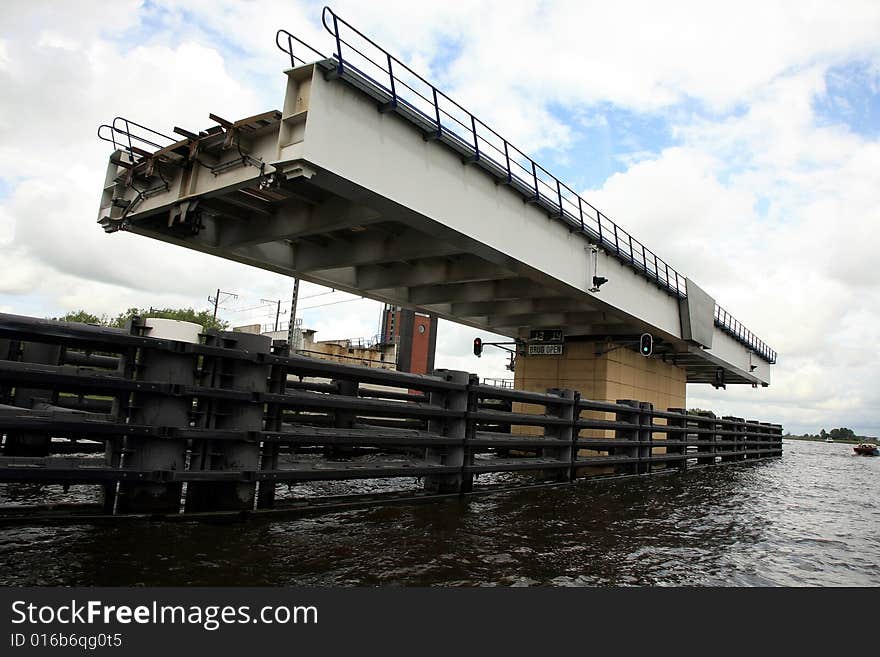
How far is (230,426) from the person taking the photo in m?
5.64

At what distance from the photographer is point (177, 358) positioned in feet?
17.3

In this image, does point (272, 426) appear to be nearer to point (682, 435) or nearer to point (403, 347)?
point (682, 435)

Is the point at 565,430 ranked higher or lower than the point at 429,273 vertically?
lower

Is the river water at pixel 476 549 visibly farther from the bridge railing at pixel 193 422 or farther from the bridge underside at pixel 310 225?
the bridge underside at pixel 310 225

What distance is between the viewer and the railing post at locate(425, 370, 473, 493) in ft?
26.0

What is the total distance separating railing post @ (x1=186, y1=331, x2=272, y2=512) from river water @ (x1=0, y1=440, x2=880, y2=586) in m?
0.42

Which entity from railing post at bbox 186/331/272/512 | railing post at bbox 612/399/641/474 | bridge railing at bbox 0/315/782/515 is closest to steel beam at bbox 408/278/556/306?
railing post at bbox 612/399/641/474

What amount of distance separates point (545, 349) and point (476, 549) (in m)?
13.9

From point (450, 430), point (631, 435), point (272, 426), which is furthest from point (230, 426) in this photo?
point (631, 435)

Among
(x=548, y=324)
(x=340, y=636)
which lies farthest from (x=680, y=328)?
(x=340, y=636)

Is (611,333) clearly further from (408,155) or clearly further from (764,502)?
(408,155)

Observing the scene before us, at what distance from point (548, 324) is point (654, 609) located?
14.9 m

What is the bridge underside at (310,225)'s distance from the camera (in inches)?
324

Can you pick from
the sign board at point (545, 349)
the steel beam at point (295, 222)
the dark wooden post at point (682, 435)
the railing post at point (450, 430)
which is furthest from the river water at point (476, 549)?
the sign board at point (545, 349)
